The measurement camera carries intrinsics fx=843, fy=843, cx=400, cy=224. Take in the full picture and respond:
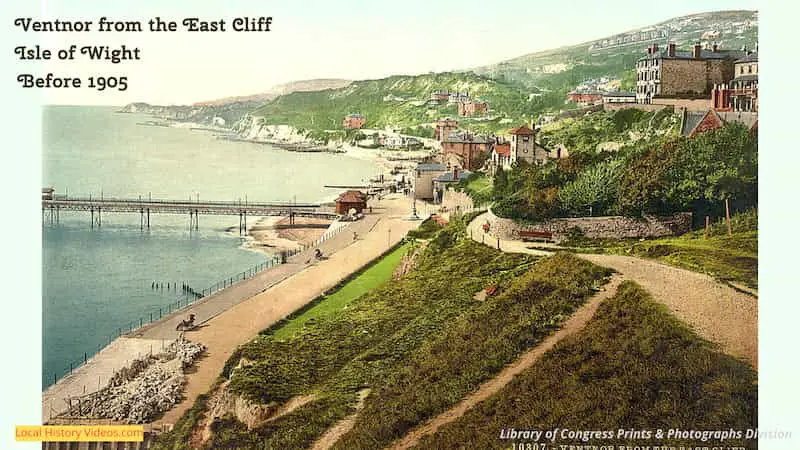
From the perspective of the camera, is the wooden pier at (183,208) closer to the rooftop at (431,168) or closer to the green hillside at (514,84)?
the rooftop at (431,168)

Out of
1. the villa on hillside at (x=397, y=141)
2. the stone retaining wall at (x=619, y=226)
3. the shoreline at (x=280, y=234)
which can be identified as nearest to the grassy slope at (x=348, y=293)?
the stone retaining wall at (x=619, y=226)

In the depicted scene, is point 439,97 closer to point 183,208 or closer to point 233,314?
point 233,314

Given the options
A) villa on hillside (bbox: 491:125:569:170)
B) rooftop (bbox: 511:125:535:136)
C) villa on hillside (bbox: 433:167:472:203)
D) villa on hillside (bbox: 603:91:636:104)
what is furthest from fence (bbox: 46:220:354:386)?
villa on hillside (bbox: 603:91:636:104)

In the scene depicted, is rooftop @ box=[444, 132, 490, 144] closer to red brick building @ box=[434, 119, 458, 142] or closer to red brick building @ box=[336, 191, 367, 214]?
red brick building @ box=[434, 119, 458, 142]

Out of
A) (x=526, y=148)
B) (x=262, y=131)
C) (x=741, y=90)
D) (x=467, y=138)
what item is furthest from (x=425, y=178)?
(x=741, y=90)

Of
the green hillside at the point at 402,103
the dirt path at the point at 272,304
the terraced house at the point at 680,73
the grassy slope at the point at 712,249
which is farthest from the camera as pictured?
the green hillside at the point at 402,103

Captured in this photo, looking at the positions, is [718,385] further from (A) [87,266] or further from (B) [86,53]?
(A) [87,266]

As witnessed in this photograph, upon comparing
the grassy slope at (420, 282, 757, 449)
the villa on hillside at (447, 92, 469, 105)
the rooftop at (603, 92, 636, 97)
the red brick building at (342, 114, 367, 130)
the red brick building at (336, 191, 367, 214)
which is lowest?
the grassy slope at (420, 282, 757, 449)

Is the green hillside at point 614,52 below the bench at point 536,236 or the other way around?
the other way around
